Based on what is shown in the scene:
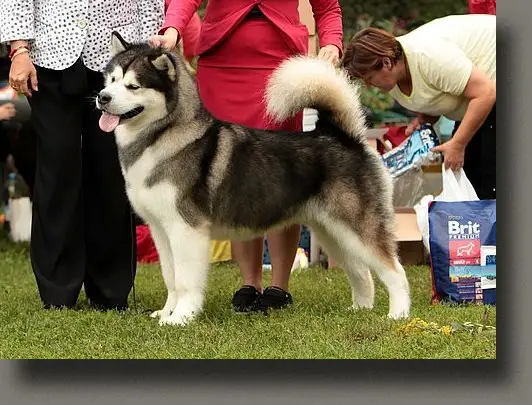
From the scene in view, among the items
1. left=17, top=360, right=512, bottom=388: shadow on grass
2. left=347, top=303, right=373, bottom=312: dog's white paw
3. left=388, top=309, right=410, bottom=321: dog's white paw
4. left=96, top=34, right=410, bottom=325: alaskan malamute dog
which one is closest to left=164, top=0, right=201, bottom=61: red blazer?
left=96, top=34, right=410, bottom=325: alaskan malamute dog

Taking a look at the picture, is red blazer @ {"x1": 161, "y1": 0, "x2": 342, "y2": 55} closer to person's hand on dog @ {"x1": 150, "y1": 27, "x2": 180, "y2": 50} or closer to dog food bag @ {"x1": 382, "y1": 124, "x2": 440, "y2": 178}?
person's hand on dog @ {"x1": 150, "y1": 27, "x2": 180, "y2": 50}

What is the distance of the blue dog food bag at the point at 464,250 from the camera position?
4184 millimetres

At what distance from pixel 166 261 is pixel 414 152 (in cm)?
173

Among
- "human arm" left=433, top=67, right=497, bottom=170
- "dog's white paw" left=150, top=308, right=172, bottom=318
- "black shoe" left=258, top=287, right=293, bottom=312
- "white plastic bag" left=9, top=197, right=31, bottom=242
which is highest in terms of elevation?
"human arm" left=433, top=67, right=497, bottom=170

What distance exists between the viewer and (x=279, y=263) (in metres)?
4.29

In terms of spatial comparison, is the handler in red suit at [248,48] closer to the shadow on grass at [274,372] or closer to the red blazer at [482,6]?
the shadow on grass at [274,372]

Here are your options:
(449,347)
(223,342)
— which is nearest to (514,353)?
(449,347)

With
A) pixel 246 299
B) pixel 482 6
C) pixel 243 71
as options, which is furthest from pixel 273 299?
pixel 482 6

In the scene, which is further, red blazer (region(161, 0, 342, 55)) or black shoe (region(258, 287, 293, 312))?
black shoe (region(258, 287, 293, 312))

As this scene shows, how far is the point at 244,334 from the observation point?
11.9 feet

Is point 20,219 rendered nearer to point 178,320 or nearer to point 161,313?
point 161,313

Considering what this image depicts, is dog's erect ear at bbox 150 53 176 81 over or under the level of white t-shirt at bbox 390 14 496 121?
over

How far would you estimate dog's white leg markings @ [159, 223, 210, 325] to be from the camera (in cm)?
367

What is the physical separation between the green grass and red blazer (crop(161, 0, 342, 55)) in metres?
1.13
